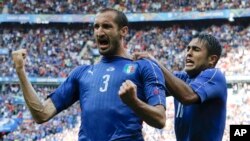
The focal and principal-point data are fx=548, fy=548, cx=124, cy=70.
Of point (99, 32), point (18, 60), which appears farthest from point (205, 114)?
point (18, 60)

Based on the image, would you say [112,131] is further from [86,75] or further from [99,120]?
[86,75]

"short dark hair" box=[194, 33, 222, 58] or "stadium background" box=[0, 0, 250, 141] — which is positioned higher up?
"short dark hair" box=[194, 33, 222, 58]

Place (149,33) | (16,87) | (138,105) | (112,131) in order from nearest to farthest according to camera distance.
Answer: (138,105)
(112,131)
(16,87)
(149,33)

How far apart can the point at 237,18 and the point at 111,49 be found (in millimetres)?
29170

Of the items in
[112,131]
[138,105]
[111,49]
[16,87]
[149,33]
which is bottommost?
[16,87]

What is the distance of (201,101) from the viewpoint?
398 cm

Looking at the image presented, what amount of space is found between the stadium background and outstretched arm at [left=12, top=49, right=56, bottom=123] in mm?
19744

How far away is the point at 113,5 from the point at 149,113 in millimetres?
32085

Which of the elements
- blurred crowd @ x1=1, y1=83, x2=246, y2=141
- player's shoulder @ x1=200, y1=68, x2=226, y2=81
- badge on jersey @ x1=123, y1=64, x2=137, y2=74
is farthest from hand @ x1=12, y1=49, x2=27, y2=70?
blurred crowd @ x1=1, y1=83, x2=246, y2=141

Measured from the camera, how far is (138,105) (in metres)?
2.95

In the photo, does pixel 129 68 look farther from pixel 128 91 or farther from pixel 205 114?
pixel 205 114

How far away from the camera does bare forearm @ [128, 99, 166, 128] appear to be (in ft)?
9.71

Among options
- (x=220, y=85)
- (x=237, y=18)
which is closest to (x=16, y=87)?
(x=237, y=18)

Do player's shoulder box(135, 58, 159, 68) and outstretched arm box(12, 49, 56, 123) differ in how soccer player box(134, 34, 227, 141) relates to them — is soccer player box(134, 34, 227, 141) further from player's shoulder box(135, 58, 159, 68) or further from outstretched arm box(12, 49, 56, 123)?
outstretched arm box(12, 49, 56, 123)
